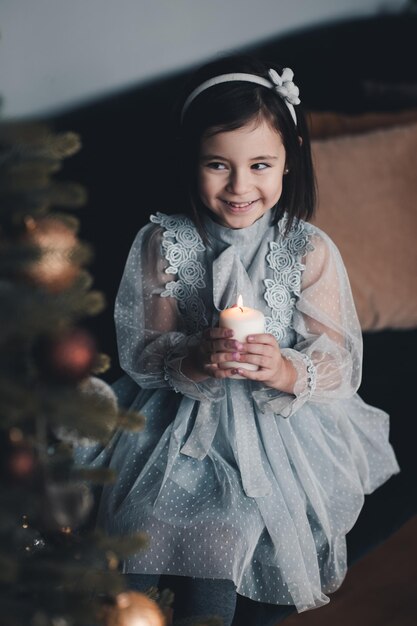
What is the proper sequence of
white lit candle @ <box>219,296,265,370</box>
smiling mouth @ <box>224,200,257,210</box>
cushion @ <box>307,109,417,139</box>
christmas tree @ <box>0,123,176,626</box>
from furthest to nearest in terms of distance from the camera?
cushion @ <box>307,109,417,139</box> → smiling mouth @ <box>224,200,257,210</box> → white lit candle @ <box>219,296,265,370</box> → christmas tree @ <box>0,123,176,626</box>

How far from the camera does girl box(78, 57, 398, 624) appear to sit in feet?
4.41

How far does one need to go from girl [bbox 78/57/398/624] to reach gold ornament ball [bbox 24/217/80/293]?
458 mm


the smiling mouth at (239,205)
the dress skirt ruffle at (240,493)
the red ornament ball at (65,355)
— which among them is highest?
the smiling mouth at (239,205)

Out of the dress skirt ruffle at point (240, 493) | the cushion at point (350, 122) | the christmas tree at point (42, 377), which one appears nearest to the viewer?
the christmas tree at point (42, 377)

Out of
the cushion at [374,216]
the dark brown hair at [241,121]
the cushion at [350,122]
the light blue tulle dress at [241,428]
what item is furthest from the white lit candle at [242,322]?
the cushion at [350,122]

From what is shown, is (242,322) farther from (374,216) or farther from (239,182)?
(374,216)

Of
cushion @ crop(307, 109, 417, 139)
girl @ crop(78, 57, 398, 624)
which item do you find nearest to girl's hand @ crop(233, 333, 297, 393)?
girl @ crop(78, 57, 398, 624)

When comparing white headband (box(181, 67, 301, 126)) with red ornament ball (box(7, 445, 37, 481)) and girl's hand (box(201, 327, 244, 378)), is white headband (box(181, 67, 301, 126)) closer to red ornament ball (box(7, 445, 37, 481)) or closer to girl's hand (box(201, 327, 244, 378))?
girl's hand (box(201, 327, 244, 378))

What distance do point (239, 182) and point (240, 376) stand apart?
350 mm

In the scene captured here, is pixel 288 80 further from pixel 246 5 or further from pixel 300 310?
pixel 246 5

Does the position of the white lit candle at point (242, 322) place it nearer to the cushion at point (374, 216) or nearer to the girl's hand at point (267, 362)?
the girl's hand at point (267, 362)

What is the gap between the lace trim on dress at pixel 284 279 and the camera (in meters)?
1.52

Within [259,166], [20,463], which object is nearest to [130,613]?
[20,463]

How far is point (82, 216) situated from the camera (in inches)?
74.1
